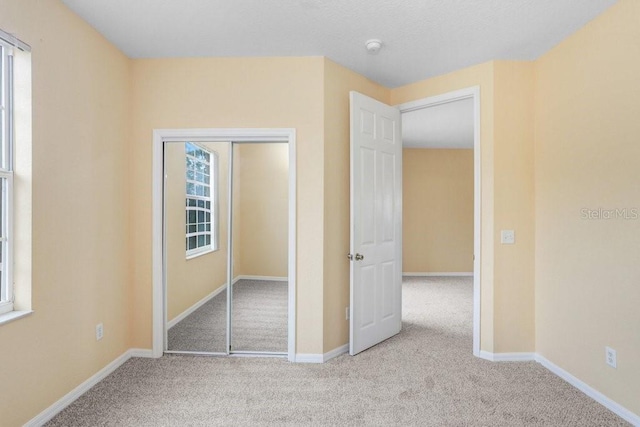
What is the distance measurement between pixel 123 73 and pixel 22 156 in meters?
1.22

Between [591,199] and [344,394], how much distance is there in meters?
2.17

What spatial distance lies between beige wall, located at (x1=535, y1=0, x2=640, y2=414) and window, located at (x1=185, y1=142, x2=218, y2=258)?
9.15 feet

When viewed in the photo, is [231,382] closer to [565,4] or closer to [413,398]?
[413,398]

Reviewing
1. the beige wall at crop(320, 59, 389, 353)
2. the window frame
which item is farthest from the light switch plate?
the window frame

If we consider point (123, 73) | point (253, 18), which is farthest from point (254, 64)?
point (123, 73)

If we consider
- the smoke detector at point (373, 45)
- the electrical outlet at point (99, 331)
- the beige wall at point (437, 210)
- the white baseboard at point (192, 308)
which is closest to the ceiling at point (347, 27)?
the smoke detector at point (373, 45)

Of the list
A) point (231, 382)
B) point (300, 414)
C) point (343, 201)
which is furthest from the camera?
point (343, 201)

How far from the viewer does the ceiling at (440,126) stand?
454 cm

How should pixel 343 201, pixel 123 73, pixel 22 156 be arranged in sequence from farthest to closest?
1. pixel 343 201
2. pixel 123 73
3. pixel 22 156

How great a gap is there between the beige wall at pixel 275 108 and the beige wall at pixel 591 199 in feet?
6.04

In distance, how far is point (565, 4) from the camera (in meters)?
2.13

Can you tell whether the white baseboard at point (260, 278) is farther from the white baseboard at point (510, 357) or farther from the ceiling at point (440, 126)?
the ceiling at point (440, 126)

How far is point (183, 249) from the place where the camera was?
9.95 feet

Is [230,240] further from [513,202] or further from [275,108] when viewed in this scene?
[513,202]
